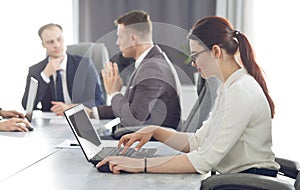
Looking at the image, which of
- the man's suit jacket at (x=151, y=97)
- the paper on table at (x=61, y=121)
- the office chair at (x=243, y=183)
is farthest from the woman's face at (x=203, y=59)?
the paper on table at (x=61, y=121)

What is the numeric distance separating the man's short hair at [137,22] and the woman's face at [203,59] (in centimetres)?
89

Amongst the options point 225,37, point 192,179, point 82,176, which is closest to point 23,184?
point 82,176

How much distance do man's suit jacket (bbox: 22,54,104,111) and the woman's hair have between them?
54.5 inches

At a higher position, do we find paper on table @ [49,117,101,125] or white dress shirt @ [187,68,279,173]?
white dress shirt @ [187,68,279,173]

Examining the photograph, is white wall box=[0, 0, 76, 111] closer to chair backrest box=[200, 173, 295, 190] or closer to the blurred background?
the blurred background

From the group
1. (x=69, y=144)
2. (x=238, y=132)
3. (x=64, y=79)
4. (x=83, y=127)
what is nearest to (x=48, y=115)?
(x=64, y=79)

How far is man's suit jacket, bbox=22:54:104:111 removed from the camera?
3.17m

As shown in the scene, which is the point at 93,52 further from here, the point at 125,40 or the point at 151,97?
the point at 151,97

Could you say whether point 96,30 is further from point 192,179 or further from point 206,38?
point 192,179

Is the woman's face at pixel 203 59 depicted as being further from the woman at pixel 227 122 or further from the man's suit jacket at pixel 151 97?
the man's suit jacket at pixel 151 97

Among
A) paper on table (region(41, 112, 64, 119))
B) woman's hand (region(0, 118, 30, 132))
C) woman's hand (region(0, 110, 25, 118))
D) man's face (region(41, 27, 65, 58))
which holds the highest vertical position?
man's face (region(41, 27, 65, 58))

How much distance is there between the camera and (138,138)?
191 cm

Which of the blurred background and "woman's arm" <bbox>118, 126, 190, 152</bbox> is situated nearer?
"woman's arm" <bbox>118, 126, 190, 152</bbox>

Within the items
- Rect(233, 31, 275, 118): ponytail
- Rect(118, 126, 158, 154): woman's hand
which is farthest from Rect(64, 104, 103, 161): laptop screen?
Rect(233, 31, 275, 118): ponytail
